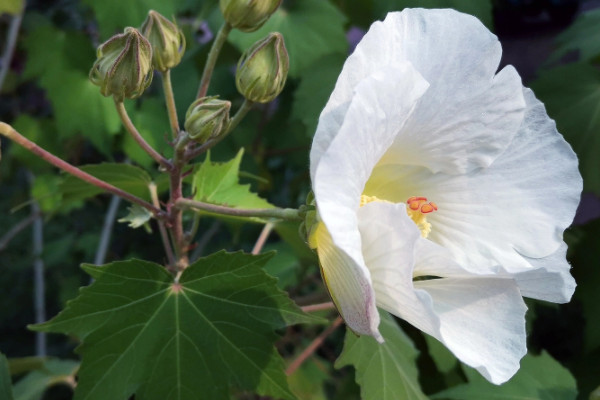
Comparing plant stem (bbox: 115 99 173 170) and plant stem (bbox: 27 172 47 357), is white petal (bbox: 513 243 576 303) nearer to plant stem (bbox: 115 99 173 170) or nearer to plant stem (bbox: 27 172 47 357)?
plant stem (bbox: 115 99 173 170)

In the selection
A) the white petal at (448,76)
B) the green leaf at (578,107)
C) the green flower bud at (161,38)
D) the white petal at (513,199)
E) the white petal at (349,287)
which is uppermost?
the green flower bud at (161,38)

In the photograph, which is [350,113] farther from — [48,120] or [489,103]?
[48,120]

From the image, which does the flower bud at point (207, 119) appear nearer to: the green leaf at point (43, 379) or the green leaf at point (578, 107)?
the green leaf at point (43, 379)

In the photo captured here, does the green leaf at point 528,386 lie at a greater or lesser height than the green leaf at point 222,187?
lesser

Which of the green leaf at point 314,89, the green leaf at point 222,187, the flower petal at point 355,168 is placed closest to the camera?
the flower petal at point 355,168

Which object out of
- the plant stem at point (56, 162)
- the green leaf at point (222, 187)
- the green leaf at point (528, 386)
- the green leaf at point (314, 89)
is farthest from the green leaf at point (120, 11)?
the green leaf at point (528, 386)

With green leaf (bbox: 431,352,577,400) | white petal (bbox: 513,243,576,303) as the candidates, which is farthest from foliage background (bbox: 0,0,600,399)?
white petal (bbox: 513,243,576,303)
